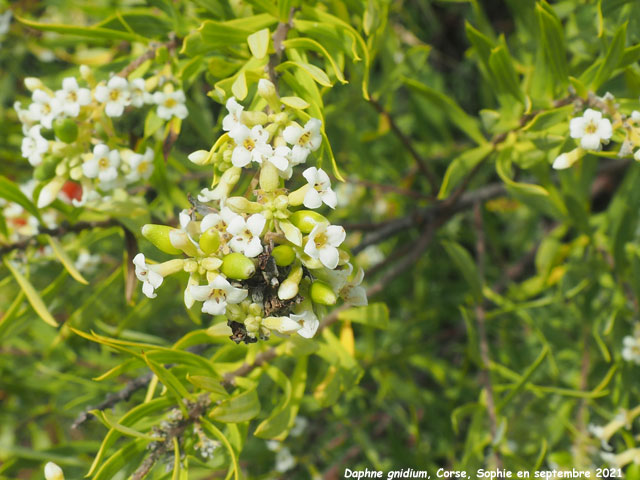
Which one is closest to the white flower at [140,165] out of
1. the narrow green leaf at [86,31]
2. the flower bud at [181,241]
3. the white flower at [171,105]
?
the white flower at [171,105]

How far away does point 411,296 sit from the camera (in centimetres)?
354

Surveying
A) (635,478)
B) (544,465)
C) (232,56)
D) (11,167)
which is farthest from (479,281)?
(11,167)

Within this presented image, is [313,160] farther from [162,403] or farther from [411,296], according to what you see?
[411,296]

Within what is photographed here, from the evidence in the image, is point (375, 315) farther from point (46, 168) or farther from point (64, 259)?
point (46, 168)

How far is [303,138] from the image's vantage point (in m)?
1.24

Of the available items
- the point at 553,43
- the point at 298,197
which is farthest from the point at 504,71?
the point at 298,197

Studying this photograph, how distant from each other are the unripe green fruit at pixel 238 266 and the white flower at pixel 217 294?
0.8 inches

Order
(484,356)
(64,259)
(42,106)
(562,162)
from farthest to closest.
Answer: (484,356)
(64,259)
(42,106)
(562,162)

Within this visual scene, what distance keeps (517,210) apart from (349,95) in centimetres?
169

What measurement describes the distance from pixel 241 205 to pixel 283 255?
14 centimetres

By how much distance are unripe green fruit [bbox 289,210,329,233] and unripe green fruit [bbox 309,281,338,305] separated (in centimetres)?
12

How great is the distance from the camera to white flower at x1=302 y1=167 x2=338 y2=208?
1146 mm

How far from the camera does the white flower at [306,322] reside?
116cm

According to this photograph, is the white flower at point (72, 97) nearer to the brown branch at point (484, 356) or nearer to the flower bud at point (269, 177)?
the flower bud at point (269, 177)
